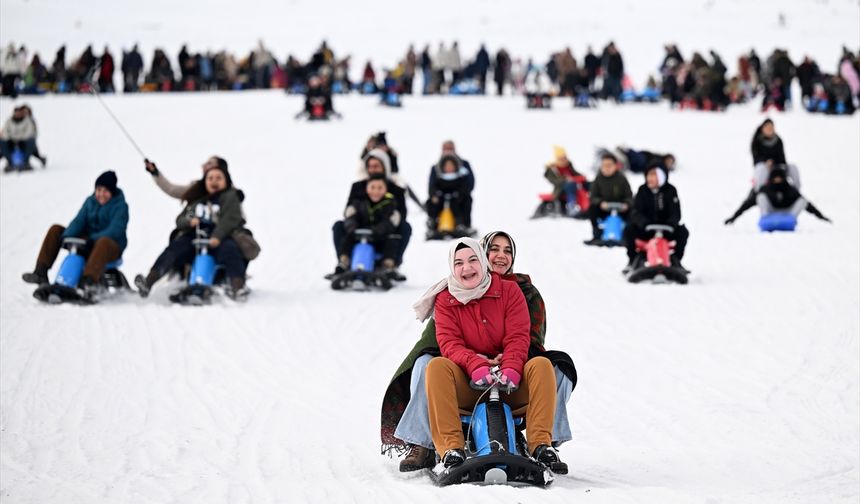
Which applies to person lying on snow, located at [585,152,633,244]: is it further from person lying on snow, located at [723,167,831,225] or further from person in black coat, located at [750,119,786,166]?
person in black coat, located at [750,119,786,166]

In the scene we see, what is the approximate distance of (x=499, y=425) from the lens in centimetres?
586

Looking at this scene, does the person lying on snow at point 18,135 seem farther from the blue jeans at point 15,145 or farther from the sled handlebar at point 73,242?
the sled handlebar at point 73,242

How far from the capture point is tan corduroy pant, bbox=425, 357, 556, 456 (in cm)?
586

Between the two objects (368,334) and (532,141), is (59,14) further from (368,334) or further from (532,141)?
(368,334)

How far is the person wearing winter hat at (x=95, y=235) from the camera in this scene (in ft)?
37.4

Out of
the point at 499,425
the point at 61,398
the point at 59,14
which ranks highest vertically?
the point at 59,14

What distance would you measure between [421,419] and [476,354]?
433 mm

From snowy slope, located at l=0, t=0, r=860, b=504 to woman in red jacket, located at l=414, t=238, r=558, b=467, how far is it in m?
0.31

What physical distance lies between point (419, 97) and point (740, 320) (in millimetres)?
26762

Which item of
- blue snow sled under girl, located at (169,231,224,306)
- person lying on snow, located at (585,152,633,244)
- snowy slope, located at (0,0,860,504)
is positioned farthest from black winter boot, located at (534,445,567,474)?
person lying on snow, located at (585,152,633,244)

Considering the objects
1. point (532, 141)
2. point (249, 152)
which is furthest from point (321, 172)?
point (532, 141)

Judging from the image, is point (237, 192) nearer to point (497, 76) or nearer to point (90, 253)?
point (90, 253)

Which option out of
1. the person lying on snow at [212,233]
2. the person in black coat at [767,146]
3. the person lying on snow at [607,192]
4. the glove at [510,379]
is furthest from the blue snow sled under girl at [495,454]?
the person in black coat at [767,146]

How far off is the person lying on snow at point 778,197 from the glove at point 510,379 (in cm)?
1020
